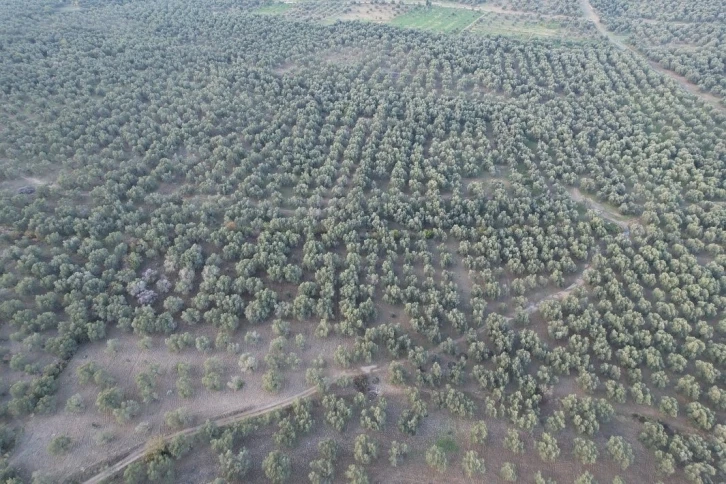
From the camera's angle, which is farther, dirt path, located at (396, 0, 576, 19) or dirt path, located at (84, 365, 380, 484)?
dirt path, located at (396, 0, 576, 19)

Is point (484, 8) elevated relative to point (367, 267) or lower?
elevated

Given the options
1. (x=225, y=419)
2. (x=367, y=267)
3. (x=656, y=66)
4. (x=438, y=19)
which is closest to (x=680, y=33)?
(x=656, y=66)

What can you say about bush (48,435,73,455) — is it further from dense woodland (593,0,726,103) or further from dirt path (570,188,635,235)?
dense woodland (593,0,726,103)

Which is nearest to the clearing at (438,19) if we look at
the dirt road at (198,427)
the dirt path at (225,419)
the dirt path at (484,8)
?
the dirt path at (484,8)

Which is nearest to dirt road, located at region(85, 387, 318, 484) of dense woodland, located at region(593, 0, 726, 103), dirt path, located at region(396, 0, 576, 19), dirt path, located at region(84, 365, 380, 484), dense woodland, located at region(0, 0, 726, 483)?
dirt path, located at region(84, 365, 380, 484)

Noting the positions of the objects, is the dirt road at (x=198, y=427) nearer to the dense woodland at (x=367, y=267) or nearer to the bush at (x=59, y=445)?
the dense woodland at (x=367, y=267)

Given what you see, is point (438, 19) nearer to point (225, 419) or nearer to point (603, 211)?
point (603, 211)
